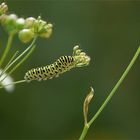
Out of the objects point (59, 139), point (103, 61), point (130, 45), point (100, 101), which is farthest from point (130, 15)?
point (59, 139)

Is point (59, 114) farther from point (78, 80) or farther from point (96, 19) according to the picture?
point (96, 19)

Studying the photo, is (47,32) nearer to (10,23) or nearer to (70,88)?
(10,23)

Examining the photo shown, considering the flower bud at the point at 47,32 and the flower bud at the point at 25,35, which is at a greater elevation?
the flower bud at the point at 25,35

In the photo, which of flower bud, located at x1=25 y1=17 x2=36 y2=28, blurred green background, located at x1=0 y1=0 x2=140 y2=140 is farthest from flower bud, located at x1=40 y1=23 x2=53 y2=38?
blurred green background, located at x1=0 y1=0 x2=140 y2=140

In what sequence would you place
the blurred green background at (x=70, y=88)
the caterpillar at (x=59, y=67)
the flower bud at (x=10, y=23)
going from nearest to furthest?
the flower bud at (x=10, y=23) < the caterpillar at (x=59, y=67) < the blurred green background at (x=70, y=88)

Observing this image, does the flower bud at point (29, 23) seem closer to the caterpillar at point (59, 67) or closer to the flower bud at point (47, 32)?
the flower bud at point (47, 32)

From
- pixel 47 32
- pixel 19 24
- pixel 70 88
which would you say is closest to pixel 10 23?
pixel 19 24

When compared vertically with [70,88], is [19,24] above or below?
above

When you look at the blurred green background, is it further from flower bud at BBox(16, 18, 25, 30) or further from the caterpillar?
flower bud at BBox(16, 18, 25, 30)

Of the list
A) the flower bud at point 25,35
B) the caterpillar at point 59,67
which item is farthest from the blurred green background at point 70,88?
the flower bud at point 25,35
